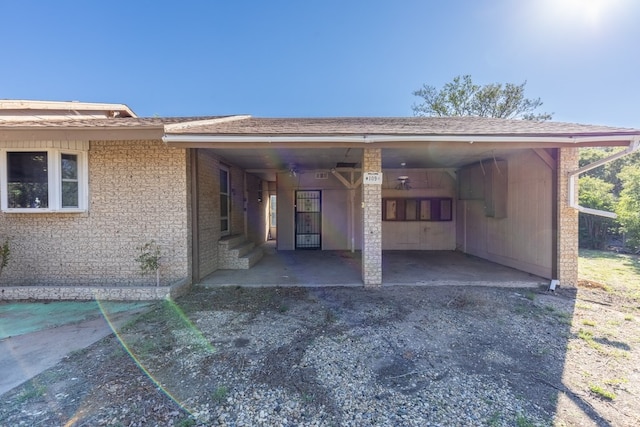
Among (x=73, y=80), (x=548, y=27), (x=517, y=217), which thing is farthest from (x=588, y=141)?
(x=73, y=80)

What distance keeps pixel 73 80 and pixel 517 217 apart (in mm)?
21419

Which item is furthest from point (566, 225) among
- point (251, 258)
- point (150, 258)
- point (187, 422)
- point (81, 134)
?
point (81, 134)

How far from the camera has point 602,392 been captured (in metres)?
2.52

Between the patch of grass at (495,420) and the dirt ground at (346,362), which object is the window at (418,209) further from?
the patch of grass at (495,420)

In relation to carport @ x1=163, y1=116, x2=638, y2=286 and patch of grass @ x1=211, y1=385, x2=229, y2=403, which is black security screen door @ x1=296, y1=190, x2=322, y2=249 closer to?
carport @ x1=163, y1=116, x2=638, y2=286

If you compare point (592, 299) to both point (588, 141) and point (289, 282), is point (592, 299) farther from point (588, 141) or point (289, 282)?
point (289, 282)

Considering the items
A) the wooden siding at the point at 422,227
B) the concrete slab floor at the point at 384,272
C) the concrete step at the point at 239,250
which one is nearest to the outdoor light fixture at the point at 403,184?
the wooden siding at the point at 422,227

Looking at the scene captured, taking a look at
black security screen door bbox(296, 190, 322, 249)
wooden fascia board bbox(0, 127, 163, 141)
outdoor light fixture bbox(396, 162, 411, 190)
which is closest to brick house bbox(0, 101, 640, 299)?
wooden fascia board bbox(0, 127, 163, 141)

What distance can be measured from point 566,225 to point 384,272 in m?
3.81

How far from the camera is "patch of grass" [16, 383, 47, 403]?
2.38 m

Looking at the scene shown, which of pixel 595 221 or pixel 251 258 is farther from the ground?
pixel 595 221

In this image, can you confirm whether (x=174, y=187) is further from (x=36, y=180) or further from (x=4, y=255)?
(x=4, y=255)

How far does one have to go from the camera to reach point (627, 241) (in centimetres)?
966

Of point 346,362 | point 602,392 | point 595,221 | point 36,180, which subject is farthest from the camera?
point 595,221
